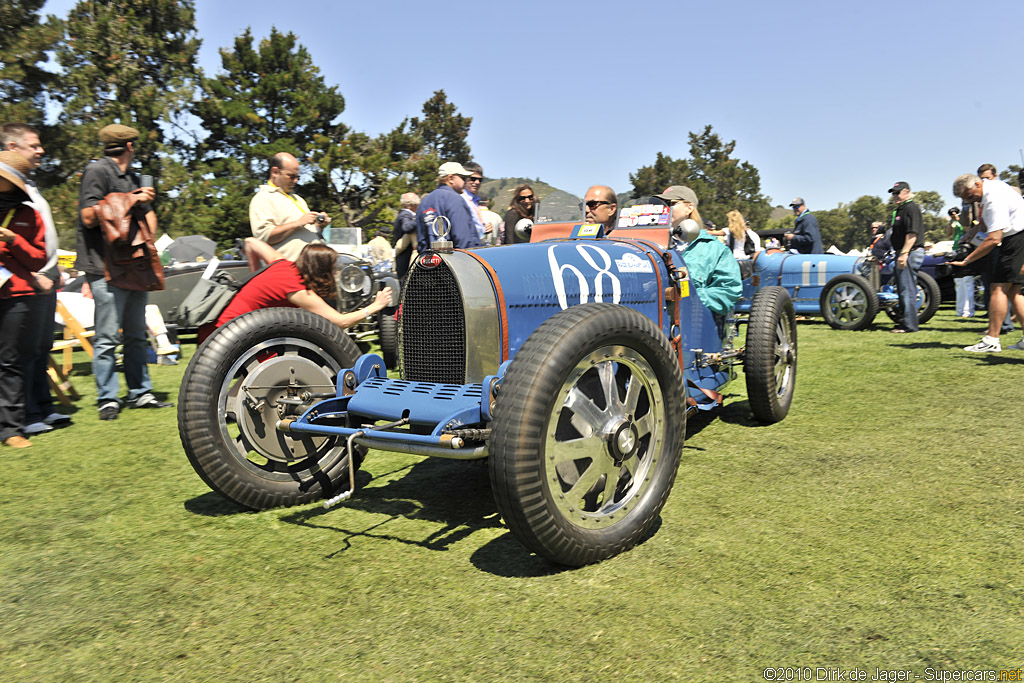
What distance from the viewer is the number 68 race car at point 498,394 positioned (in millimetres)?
2623

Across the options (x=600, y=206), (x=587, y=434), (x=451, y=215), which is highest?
(x=451, y=215)

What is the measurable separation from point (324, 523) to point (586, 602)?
4.82 ft

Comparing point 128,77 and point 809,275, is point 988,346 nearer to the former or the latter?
point 809,275

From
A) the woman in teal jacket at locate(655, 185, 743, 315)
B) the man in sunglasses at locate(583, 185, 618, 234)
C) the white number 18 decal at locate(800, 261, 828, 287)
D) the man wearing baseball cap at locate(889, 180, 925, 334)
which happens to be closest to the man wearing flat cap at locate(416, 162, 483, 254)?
the man in sunglasses at locate(583, 185, 618, 234)

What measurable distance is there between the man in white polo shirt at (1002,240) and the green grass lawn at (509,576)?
128 inches

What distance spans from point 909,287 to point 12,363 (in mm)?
10391

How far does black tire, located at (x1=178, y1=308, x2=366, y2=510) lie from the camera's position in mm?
3301

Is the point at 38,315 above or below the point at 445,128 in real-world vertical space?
below

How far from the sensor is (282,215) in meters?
5.44

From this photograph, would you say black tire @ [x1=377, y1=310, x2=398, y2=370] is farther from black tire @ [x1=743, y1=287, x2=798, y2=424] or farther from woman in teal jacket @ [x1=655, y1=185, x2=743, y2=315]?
black tire @ [x1=743, y1=287, x2=798, y2=424]

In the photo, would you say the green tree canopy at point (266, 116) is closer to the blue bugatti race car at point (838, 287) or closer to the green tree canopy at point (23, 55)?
the green tree canopy at point (23, 55)

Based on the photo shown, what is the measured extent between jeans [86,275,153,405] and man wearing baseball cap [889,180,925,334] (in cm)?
920

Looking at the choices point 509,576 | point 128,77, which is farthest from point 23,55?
point 509,576

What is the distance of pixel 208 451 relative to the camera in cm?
328
